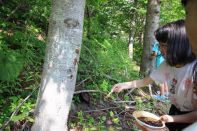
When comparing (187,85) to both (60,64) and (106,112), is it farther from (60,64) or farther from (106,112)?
(106,112)

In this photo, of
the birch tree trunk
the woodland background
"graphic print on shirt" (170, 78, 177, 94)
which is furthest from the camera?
the woodland background

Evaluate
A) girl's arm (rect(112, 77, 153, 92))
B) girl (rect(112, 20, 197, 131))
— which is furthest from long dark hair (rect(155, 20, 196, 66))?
girl's arm (rect(112, 77, 153, 92))

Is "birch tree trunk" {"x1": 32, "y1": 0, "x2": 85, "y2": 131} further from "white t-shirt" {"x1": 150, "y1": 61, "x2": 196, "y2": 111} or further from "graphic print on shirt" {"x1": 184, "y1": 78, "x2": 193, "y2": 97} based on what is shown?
"graphic print on shirt" {"x1": 184, "y1": 78, "x2": 193, "y2": 97}

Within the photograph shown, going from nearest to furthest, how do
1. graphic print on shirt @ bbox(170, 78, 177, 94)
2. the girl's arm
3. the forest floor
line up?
graphic print on shirt @ bbox(170, 78, 177, 94), the girl's arm, the forest floor

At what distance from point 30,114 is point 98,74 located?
181 cm

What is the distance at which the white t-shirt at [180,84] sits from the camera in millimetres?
2418

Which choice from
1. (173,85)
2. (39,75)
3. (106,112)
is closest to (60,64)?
(173,85)

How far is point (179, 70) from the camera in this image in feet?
8.46

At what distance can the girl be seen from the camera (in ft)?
7.97

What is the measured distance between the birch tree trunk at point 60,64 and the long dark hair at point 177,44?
114 cm

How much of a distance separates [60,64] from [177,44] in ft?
4.71

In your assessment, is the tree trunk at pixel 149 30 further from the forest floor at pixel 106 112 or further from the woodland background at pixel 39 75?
the forest floor at pixel 106 112

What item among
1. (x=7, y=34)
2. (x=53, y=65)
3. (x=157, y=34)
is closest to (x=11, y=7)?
(x=7, y=34)

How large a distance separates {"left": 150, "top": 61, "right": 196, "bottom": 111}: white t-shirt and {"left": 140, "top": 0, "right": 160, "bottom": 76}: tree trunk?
4430 millimetres
